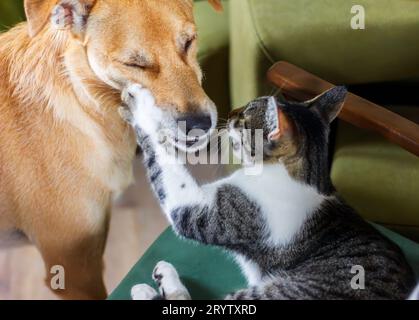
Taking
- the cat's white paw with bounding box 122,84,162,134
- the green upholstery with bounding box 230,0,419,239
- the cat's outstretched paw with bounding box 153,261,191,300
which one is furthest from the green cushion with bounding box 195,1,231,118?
the cat's outstretched paw with bounding box 153,261,191,300

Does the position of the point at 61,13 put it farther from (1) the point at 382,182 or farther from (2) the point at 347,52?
(1) the point at 382,182

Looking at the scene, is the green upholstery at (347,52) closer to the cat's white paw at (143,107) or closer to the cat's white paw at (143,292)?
the cat's white paw at (143,107)

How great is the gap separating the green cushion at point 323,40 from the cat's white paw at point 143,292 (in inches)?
11.6

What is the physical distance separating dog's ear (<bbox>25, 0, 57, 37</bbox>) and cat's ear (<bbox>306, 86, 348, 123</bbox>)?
348 millimetres

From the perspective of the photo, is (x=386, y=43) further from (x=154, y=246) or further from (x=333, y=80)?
(x=154, y=246)

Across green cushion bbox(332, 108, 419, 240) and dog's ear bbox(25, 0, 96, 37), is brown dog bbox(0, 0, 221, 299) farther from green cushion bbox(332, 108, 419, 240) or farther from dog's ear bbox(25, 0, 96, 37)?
green cushion bbox(332, 108, 419, 240)

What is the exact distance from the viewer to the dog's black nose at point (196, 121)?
2.38 feet

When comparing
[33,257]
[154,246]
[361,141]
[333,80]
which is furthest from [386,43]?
[33,257]

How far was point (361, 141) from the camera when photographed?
1.01 m

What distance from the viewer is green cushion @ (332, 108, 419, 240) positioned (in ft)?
3.12

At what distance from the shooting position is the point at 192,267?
0.84 metres

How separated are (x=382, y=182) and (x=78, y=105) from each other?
497 millimetres

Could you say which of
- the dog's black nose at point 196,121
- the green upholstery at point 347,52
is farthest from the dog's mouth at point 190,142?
the green upholstery at point 347,52

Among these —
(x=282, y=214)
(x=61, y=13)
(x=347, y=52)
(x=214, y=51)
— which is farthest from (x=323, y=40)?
(x=61, y=13)
